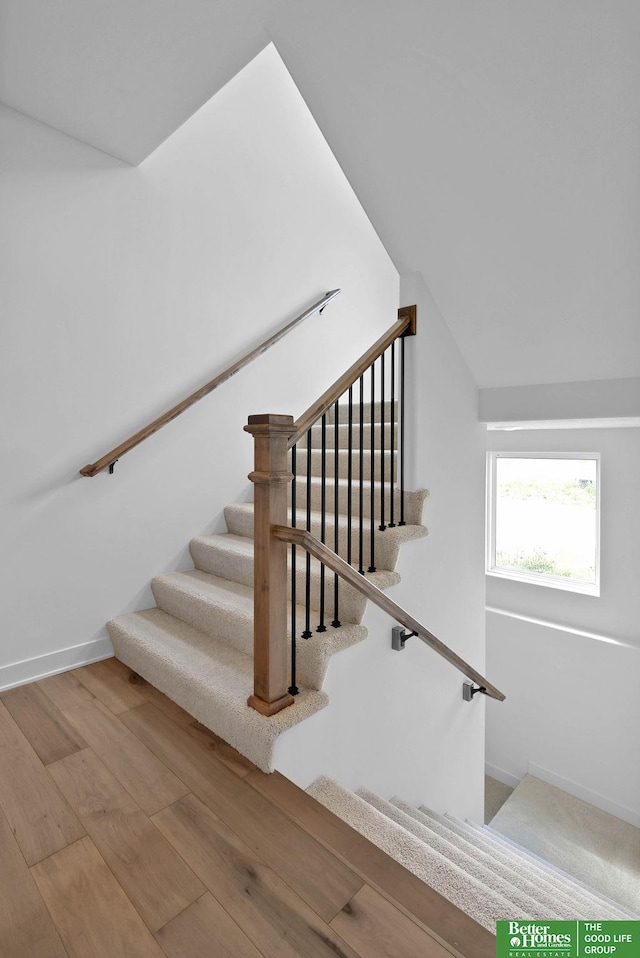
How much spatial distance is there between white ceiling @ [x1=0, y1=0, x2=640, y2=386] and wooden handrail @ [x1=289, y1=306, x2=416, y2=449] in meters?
0.25

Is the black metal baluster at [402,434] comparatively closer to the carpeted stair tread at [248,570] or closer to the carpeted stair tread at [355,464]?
the carpeted stair tread at [355,464]

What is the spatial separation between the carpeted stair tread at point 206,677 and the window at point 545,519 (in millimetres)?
3590

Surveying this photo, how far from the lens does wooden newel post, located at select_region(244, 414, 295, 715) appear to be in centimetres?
172

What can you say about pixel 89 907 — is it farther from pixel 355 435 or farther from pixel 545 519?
pixel 545 519

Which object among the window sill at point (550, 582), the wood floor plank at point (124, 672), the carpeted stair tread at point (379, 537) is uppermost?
the carpeted stair tread at point (379, 537)

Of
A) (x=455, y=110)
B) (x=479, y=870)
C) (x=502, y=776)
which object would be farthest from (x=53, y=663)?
(x=502, y=776)

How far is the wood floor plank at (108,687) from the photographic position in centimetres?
212

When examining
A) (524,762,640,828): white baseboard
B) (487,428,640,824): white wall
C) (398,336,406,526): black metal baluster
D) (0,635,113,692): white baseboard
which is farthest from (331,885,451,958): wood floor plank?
(524,762,640,828): white baseboard

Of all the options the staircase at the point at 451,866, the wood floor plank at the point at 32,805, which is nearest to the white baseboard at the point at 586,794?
the staircase at the point at 451,866

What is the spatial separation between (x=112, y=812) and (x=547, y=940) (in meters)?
1.30

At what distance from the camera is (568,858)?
12.8 feet

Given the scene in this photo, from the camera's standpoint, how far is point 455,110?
185 centimetres

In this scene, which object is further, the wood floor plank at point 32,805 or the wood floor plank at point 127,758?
the wood floor plank at point 127,758

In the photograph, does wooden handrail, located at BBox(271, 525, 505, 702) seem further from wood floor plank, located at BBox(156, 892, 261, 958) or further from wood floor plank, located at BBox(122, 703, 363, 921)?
wood floor plank, located at BBox(156, 892, 261, 958)
